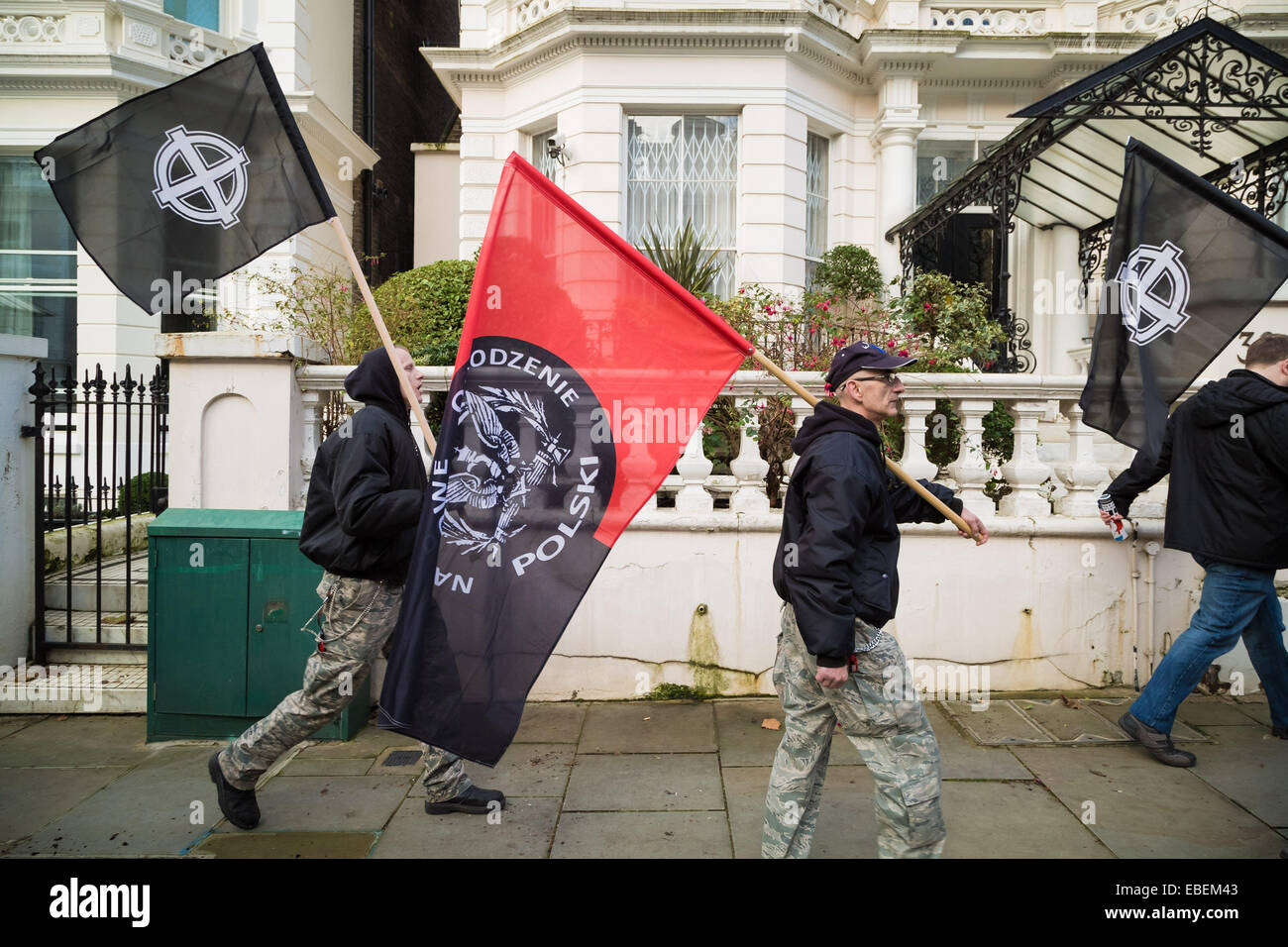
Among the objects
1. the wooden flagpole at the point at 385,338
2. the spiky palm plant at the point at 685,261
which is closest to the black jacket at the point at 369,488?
the wooden flagpole at the point at 385,338

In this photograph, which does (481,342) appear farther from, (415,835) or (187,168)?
(415,835)

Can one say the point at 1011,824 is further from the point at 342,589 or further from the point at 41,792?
the point at 41,792

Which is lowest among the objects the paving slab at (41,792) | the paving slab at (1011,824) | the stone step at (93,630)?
the paving slab at (41,792)

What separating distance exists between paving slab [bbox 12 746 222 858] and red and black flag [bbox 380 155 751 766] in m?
1.47

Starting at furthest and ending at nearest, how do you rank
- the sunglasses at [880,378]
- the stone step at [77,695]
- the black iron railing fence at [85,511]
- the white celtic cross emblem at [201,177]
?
1. the black iron railing fence at [85,511]
2. the stone step at [77,695]
3. the white celtic cross emblem at [201,177]
4. the sunglasses at [880,378]

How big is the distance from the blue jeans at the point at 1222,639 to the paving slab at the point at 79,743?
5201 millimetres

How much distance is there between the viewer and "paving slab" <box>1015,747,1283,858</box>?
3.38 metres

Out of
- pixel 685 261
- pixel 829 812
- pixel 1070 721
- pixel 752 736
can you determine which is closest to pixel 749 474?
pixel 752 736

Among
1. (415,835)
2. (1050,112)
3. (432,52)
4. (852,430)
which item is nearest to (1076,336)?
(1050,112)

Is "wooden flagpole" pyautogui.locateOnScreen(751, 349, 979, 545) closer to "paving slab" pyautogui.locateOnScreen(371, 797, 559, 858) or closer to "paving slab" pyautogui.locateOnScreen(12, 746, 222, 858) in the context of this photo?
"paving slab" pyautogui.locateOnScreen(371, 797, 559, 858)

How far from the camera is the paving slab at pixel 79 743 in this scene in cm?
438

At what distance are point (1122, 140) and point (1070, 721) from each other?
23.4ft

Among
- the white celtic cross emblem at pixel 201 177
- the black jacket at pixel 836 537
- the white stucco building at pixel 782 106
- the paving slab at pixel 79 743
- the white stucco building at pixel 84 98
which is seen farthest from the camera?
the white stucco building at pixel 84 98

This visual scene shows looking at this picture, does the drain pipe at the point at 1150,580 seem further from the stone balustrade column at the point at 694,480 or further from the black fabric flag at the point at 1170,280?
the stone balustrade column at the point at 694,480
